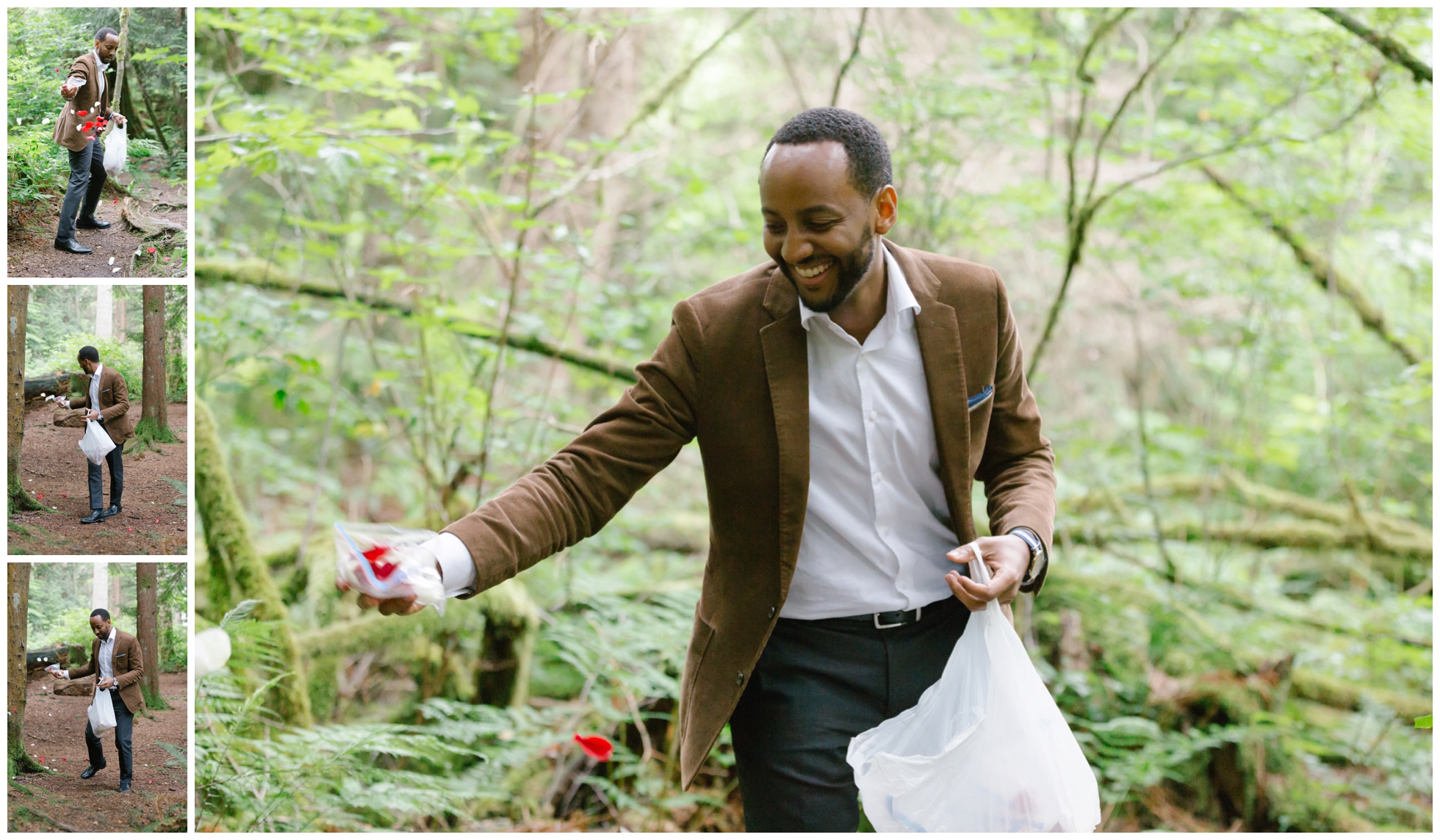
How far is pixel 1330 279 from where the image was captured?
541 cm

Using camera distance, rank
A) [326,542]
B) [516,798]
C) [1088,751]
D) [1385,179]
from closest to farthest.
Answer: [516,798] < [1088,751] < [326,542] < [1385,179]

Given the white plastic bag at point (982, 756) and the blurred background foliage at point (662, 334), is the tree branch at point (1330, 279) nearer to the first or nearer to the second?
the blurred background foliage at point (662, 334)

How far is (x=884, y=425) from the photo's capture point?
2092mm

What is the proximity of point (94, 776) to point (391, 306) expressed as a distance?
245 centimetres

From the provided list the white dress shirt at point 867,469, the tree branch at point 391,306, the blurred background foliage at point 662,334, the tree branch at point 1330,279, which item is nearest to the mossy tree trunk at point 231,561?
the blurred background foliage at point 662,334

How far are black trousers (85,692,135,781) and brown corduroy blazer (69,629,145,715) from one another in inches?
0.5

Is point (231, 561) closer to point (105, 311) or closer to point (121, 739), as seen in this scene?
point (121, 739)

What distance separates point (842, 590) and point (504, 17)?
3400mm

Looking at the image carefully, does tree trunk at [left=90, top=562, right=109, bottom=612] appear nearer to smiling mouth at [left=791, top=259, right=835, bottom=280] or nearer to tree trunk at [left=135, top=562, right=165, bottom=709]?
tree trunk at [left=135, top=562, right=165, bottom=709]

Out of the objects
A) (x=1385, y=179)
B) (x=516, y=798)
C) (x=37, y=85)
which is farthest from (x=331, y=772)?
(x=1385, y=179)

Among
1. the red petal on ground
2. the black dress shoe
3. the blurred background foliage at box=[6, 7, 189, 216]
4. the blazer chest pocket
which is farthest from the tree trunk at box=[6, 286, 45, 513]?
the blazer chest pocket

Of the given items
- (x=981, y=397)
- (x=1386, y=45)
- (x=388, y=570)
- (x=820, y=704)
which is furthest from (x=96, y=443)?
(x=1386, y=45)

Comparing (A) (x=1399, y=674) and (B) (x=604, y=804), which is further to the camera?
(A) (x=1399, y=674)

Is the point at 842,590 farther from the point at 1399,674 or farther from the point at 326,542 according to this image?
the point at 1399,674
